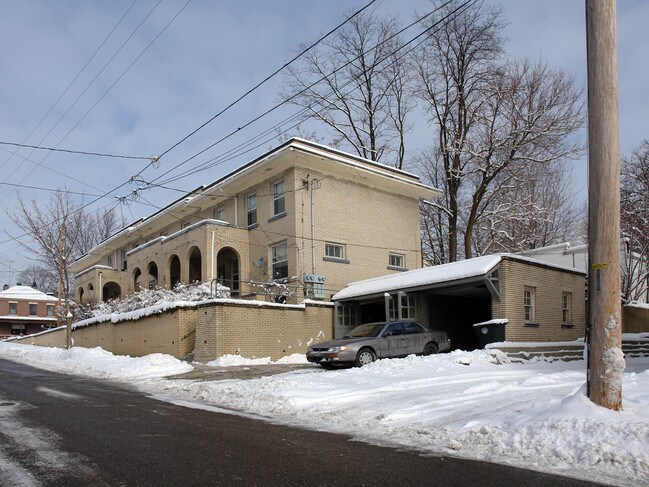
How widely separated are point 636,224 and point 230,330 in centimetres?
2284

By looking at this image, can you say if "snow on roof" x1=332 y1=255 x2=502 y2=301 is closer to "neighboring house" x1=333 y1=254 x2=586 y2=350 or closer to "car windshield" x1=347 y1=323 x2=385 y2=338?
"neighboring house" x1=333 y1=254 x2=586 y2=350

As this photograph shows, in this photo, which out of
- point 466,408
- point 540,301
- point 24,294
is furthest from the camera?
point 24,294

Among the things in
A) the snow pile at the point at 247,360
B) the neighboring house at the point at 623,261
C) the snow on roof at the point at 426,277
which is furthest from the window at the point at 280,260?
the neighboring house at the point at 623,261

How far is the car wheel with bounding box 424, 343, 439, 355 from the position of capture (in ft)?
59.5

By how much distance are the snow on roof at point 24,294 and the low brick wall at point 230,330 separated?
183 feet

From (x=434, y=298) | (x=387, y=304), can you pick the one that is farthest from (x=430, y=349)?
(x=434, y=298)

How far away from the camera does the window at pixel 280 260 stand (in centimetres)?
2516

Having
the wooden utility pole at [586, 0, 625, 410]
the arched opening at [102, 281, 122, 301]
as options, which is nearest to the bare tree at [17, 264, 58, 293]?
the arched opening at [102, 281, 122, 301]

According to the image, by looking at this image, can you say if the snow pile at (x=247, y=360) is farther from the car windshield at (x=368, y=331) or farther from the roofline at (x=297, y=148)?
the roofline at (x=297, y=148)

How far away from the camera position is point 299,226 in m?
24.3

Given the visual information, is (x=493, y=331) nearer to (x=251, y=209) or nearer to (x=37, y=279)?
(x=251, y=209)

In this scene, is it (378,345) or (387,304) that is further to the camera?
(387,304)

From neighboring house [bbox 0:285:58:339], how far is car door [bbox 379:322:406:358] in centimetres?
6394

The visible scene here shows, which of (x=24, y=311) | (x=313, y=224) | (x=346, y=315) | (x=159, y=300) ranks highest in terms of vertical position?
(x=313, y=224)
